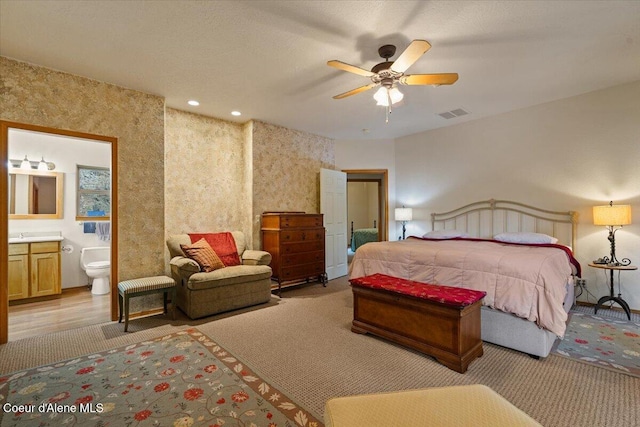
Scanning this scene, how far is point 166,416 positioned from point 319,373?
3.44 ft

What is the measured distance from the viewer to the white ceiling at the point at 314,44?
Result: 2199 mm

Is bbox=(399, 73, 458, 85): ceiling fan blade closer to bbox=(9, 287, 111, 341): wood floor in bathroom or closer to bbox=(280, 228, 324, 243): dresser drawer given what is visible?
bbox=(280, 228, 324, 243): dresser drawer

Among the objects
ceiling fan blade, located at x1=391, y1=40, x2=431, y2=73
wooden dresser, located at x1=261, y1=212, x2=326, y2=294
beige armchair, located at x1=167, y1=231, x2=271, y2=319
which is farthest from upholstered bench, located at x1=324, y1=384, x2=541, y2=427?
wooden dresser, located at x1=261, y1=212, x2=326, y2=294

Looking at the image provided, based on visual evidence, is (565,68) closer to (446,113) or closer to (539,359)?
(446,113)

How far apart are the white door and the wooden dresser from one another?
1.70 feet

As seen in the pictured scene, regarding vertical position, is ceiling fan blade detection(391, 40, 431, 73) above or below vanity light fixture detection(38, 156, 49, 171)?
above

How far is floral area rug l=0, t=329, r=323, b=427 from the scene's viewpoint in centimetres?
173

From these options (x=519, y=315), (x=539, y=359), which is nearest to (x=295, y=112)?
(x=519, y=315)

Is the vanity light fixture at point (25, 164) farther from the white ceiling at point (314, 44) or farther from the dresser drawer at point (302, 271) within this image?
the dresser drawer at point (302, 271)

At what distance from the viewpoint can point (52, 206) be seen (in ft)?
15.3

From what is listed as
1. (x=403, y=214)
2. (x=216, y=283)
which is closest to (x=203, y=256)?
(x=216, y=283)

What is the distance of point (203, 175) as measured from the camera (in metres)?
4.50

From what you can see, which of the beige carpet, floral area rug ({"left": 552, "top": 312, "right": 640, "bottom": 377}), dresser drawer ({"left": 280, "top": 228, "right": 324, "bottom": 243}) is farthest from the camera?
dresser drawer ({"left": 280, "top": 228, "right": 324, "bottom": 243})

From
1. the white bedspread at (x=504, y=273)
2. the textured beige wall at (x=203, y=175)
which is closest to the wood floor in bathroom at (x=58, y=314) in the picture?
the textured beige wall at (x=203, y=175)
